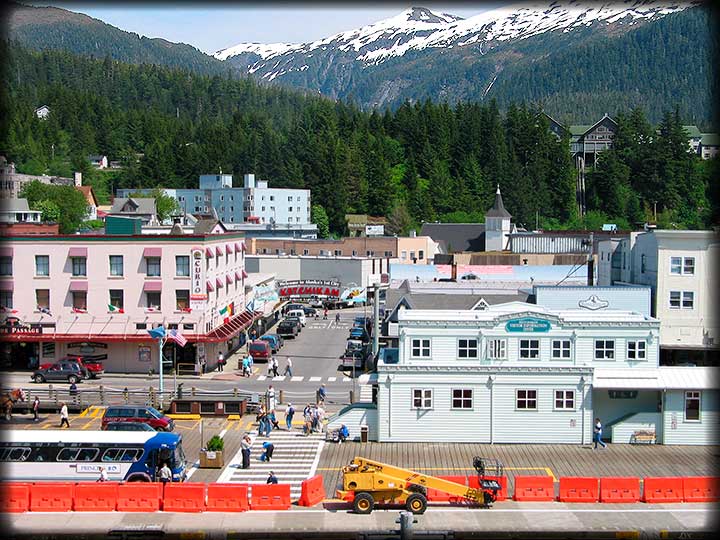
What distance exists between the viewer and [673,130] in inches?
4606

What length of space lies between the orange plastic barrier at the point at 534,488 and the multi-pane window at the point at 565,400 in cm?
581

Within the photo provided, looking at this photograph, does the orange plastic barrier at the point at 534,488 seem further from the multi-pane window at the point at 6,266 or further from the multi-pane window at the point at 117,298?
the multi-pane window at the point at 6,266

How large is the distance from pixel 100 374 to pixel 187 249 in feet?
21.7

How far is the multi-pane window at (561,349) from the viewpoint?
2830cm

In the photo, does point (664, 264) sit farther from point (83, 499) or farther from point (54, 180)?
point (54, 180)

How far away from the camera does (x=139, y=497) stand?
21.0m

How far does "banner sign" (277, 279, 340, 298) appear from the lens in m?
66.4

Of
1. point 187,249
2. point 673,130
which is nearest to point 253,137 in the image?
point 673,130

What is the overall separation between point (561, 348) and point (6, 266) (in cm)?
2512

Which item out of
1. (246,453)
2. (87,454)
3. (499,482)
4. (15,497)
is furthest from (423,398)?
(15,497)

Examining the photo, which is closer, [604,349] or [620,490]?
[620,490]

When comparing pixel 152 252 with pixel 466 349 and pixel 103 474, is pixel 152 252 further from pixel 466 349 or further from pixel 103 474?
pixel 103 474

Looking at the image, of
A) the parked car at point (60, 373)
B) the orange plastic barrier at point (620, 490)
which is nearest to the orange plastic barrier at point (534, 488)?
the orange plastic barrier at point (620, 490)

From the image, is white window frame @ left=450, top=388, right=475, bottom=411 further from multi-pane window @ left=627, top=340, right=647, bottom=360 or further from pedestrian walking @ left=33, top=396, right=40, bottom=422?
pedestrian walking @ left=33, top=396, right=40, bottom=422
